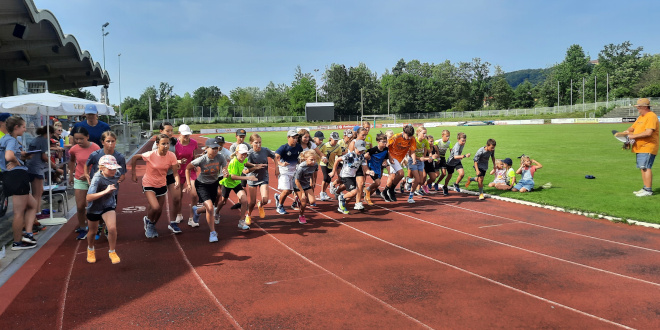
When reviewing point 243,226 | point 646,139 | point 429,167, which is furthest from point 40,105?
point 646,139

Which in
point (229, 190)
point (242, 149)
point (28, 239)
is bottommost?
point (28, 239)

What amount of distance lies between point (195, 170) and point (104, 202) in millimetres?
2148

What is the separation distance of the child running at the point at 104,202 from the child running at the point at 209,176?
1.38m

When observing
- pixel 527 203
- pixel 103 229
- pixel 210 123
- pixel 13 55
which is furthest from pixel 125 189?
pixel 210 123

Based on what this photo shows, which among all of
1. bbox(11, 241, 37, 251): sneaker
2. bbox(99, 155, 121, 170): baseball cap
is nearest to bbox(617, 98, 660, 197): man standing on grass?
bbox(99, 155, 121, 170): baseball cap

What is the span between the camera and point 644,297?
511 centimetres

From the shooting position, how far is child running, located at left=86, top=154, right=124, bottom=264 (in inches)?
244

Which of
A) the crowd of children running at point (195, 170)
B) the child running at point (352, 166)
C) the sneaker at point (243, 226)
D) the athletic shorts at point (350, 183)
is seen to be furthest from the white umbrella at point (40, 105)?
the athletic shorts at point (350, 183)

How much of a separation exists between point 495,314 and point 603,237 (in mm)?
4363

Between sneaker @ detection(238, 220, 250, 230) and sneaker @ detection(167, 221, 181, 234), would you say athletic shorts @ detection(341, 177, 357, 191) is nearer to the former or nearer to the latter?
sneaker @ detection(238, 220, 250, 230)

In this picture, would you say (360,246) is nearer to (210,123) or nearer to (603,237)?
(603,237)

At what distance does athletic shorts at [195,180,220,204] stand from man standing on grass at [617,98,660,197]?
9.96 metres

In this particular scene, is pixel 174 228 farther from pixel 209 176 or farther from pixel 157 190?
pixel 209 176

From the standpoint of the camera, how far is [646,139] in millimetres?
10359
